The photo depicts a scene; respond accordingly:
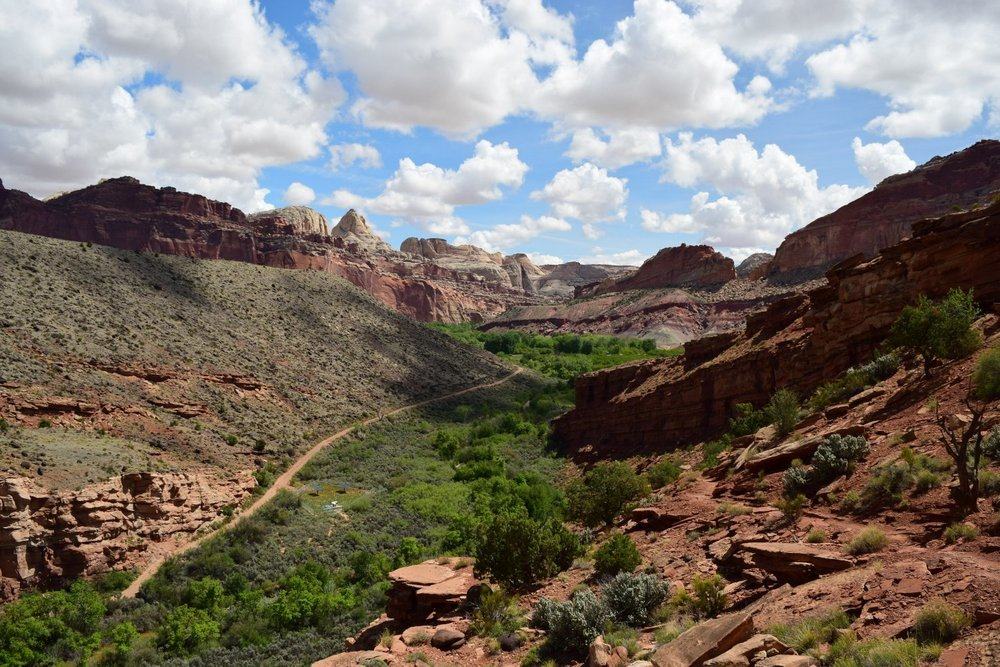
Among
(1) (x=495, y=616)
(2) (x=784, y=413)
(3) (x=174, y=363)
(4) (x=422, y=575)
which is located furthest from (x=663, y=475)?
(3) (x=174, y=363)

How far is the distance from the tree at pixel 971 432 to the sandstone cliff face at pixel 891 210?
89.3 metres

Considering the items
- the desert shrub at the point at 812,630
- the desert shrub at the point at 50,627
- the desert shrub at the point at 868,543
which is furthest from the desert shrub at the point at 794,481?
the desert shrub at the point at 50,627

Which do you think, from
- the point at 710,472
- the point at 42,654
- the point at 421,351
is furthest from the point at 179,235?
the point at 710,472

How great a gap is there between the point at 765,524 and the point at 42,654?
72.8 feet

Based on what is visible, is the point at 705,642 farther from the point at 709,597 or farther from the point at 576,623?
the point at 576,623

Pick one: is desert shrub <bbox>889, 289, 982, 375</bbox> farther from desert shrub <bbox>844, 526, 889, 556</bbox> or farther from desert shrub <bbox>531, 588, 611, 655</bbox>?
desert shrub <bbox>531, 588, 611, 655</bbox>

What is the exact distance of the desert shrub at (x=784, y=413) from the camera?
21156 millimetres

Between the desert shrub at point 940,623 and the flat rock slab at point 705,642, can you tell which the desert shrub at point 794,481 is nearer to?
the flat rock slab at point 705,642

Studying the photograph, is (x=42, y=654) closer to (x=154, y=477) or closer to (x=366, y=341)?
(x=154, y=477)

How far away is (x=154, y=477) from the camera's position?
28.8 metres

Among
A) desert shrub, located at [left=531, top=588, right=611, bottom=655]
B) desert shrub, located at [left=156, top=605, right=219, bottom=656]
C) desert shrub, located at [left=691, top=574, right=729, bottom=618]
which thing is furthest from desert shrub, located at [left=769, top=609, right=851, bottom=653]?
desert shrub, located at [left=156, top=605, right=219, bottom=656]

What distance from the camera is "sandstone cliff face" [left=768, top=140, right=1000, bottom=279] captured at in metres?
93.6

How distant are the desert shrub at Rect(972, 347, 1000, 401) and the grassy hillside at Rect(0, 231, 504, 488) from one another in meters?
30.3

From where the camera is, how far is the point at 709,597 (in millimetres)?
11555
